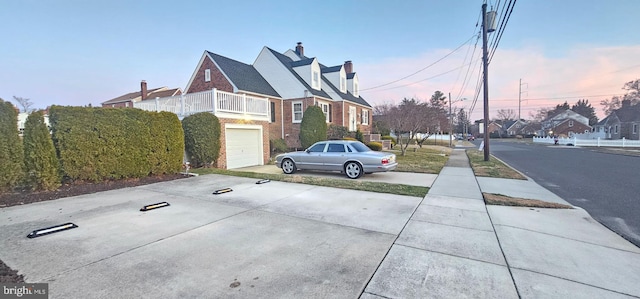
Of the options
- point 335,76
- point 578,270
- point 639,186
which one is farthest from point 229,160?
point 335,76

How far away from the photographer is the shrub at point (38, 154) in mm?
6746

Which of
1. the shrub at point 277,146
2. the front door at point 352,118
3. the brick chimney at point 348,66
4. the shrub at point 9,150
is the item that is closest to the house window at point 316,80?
the front door at point 352,118

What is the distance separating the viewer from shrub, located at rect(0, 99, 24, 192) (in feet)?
20.8

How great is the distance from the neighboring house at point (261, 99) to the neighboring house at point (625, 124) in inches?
1740

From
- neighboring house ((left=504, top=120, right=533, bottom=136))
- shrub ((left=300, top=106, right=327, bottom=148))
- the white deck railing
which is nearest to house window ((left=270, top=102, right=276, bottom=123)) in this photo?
shrub ((left=300, top=106, right=327, bottom=148))

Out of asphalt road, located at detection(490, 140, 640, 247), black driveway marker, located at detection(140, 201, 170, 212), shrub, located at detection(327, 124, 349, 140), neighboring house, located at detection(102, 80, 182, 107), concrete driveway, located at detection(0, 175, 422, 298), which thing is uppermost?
neighboring house, located at detection(102, 80, 182, 107)

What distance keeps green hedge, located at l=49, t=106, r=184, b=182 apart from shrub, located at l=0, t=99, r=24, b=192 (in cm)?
78

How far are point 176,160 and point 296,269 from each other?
9.06 m

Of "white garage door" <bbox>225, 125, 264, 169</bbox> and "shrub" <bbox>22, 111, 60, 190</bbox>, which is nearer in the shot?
"shrub" <bbox>22, 111, 60, 190</bbox>

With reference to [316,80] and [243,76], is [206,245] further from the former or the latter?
[316,80]

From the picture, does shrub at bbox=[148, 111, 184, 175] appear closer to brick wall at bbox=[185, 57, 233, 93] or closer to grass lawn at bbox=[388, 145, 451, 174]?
brick wall at bbox=[185, 57, 233, 93]

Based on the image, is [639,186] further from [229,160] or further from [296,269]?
[229,160]

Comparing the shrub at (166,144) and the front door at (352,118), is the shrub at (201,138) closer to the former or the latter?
the shrub at (166,144)

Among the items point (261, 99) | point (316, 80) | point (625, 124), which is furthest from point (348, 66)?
point (625, 124)
